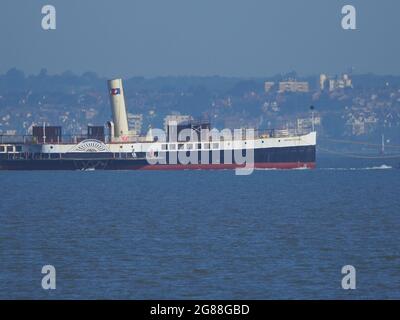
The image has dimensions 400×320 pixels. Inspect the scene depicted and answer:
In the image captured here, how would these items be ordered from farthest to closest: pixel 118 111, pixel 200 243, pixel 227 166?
pixel 118 111, pixel 227 166, pixel 200 243

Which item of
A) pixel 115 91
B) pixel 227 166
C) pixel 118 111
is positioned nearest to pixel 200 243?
pixel 227 166

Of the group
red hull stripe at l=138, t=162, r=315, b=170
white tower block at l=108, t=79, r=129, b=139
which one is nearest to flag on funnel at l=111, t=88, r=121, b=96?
white tower block at l=108, t=79, r=129, b=139

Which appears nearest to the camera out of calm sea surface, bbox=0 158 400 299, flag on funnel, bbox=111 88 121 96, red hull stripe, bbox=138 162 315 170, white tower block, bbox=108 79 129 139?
calm sea surface, bbox=0 158 400 299

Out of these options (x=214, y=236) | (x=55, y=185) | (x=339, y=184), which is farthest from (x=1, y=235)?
(x=339, y=184)

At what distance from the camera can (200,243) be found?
4222 cm

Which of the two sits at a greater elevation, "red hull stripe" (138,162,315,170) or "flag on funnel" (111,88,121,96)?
"flag on funnel" (111,88,121,96)

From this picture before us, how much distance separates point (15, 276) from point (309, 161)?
251 ft

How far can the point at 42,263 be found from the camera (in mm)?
37375

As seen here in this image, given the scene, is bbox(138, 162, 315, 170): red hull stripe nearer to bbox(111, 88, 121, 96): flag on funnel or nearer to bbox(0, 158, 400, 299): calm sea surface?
bbox(111, 88, 121, 96): flag on funnel

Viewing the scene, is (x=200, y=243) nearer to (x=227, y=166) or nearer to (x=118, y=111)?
(x=227, y=166)

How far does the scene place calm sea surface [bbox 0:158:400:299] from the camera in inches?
1287

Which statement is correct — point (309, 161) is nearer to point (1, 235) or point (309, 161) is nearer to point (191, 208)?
point (191, 208)

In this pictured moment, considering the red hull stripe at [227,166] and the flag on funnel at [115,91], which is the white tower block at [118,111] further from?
the red hull stripe at [227,166]

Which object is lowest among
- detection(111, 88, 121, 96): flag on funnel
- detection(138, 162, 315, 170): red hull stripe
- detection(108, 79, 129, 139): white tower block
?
detection(138, 162, 315, 170): red hull stripe
